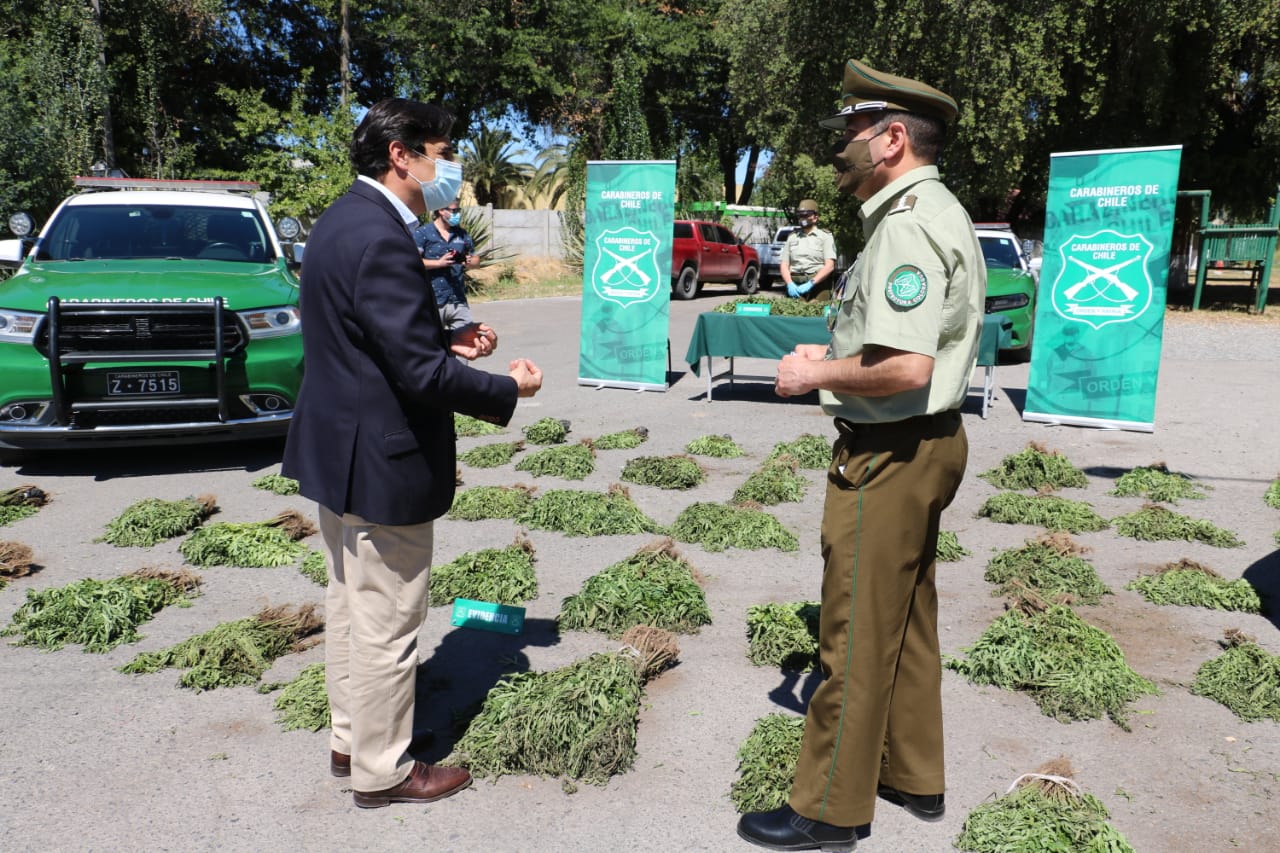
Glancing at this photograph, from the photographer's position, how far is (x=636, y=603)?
15.6 feet

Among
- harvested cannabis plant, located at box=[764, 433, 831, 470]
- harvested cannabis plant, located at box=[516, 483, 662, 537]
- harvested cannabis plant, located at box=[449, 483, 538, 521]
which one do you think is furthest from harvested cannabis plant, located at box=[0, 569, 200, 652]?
harvested cannabis plant, located at box=[764, 433, 831, 470]

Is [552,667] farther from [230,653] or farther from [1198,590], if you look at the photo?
[1198,590]

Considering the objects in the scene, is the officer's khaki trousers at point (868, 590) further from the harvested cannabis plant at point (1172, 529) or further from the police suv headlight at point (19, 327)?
the police suv headlight at point (19, 327)

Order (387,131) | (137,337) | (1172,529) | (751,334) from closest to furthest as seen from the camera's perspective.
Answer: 1. (387,131)
2. (1172,529)
3. (137,337)
4. (751,334)

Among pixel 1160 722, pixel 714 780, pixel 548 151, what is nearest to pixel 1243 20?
pixel 1160 722

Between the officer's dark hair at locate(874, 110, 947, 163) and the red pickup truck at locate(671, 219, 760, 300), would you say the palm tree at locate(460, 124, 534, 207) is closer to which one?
the red pickup truck at locate(671, 219, 760, 300)

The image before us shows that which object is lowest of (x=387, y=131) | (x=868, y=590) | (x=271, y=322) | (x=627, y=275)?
(x=868, y=590)

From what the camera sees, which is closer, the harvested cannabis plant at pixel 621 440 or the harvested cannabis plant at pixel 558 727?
the harvested cannabis plant at pixel 558 727

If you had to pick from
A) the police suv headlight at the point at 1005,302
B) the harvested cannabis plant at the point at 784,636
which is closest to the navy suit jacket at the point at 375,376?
the harvested cannabis plant at the point at 784,636

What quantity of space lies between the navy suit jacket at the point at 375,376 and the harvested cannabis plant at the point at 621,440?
18.1 ft

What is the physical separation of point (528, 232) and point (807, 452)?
2693 centimetres

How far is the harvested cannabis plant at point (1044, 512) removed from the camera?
6.38 meters

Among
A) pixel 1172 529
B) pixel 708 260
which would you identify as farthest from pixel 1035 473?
pixel 708 260

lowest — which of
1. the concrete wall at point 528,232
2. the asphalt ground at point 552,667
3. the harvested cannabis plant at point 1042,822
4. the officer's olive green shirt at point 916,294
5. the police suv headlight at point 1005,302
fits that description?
the asphalt ground at point 552,667
